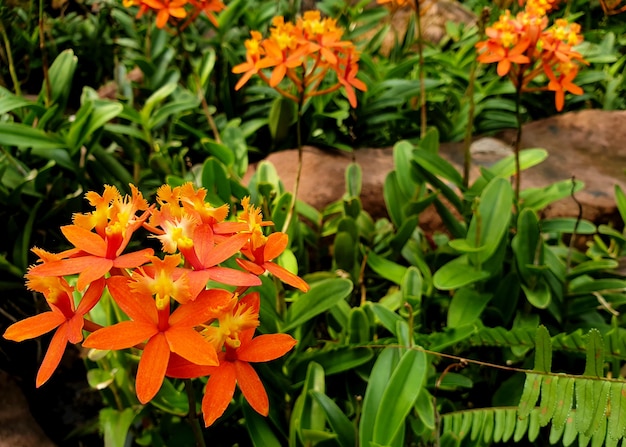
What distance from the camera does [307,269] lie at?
1657 mm

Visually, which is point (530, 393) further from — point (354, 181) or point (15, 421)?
point (15, 421)

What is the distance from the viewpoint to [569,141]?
94.7 inches

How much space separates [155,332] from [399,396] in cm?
58

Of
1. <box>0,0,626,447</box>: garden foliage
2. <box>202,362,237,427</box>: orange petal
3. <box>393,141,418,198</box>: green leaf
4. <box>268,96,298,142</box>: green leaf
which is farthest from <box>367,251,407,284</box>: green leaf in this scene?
<box>202,362,237,427</box>: orange petal

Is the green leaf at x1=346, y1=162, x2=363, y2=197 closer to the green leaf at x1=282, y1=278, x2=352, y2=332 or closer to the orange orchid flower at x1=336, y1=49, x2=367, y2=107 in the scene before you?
the orange orchid flower at x1=336, y1=49, x2=367, y2=107

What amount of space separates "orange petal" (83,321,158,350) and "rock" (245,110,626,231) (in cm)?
133

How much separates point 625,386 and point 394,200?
1.01 metres

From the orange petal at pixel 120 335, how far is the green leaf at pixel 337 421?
51 cm

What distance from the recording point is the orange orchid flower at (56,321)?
62 cm

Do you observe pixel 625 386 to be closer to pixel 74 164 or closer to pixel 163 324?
pixel 163 324

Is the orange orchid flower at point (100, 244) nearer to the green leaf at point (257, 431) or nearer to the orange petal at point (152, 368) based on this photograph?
the orange petal at point (152, 368)

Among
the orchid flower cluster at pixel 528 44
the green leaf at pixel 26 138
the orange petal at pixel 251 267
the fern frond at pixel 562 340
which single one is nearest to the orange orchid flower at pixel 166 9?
the green leaf at pixel 26 138

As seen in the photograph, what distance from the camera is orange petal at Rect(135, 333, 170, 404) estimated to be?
57cm

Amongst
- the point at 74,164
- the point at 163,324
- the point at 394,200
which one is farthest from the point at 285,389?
the point at 74,164
